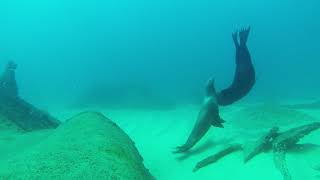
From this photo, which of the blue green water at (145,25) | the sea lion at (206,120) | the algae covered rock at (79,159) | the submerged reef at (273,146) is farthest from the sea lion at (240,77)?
the blue green water at (145,25)

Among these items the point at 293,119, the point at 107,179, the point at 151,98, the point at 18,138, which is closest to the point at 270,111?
the point at 293,119

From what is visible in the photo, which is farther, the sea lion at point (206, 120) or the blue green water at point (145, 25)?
the blue green water at point (145, 25)

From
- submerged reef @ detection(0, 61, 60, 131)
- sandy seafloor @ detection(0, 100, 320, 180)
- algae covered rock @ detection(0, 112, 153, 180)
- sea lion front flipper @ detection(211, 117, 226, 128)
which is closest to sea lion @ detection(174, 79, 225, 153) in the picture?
sea lion front flipper @ detection(211, 117, 226, 128)

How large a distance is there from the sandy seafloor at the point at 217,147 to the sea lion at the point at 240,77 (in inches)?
28.4

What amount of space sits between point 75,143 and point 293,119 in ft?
19.4

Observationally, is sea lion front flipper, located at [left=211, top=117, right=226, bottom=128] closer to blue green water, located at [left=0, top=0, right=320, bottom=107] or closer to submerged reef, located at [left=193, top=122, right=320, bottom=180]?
submerged reef, located at [left=193, top=122, right=320, bottom=180]

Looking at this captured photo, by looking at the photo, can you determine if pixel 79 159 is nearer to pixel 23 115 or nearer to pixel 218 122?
pixel 218 122

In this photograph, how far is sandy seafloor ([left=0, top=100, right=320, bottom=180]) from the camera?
5.79 metres

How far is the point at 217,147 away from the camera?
742 centimetres

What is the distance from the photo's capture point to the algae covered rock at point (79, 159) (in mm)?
3867

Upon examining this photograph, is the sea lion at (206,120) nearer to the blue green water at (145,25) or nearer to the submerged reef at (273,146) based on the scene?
the submerged reef at (273,146)

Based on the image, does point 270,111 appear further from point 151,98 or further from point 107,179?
point 151,98

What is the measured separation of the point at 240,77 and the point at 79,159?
185 inches

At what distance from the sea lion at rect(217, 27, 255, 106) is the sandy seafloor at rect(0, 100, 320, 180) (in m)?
0.72
